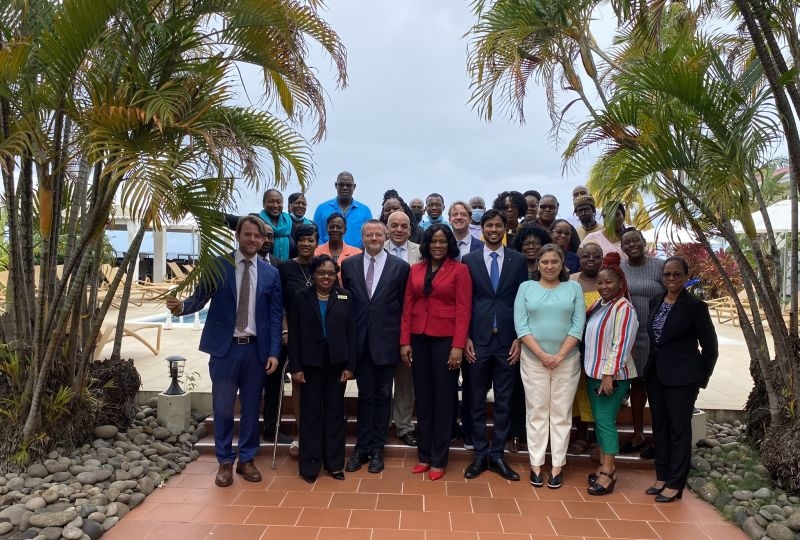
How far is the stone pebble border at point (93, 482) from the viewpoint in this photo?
3.35 m

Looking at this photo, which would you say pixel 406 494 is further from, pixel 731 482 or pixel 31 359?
pixel 31 359

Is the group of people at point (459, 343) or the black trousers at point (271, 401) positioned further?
the black trousers at point (271, 401)

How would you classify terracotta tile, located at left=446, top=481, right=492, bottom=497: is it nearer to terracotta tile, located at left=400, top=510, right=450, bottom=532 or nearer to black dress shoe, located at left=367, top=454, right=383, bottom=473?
terracotta tile, located at left=400, top=510, right=450, bottom=532

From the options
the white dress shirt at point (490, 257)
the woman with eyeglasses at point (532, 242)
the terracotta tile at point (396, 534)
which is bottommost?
the terracotta tile at point (396, 534)

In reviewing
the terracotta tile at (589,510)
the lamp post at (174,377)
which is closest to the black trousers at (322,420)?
the lamp post at (174,377)

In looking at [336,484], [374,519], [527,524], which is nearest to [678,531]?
[527,524]

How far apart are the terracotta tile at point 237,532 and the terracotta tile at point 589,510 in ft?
6.67

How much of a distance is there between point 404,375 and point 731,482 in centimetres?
262

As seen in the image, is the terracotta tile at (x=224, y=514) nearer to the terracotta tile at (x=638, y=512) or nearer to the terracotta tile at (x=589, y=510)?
the terracotta tile at (x=589, y=510)

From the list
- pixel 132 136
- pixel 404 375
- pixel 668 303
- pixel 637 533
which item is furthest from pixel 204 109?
pixel 637 533

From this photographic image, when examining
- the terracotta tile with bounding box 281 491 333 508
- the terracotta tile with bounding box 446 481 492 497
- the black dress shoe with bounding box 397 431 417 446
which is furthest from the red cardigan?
the terracotta tile with bounding box 281 491 333 508

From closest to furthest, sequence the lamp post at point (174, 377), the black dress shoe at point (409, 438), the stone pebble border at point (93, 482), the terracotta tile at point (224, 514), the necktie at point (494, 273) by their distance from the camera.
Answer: the stone pebble border at point (93, 482) < the terracotta tile at point (224, 514) < the necktie at point (494, 273) < the black dress shoe at point (409, 438) < the lamp post at point (174, 377)

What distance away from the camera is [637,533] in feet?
11.6

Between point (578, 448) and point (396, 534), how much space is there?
2.02 metres
